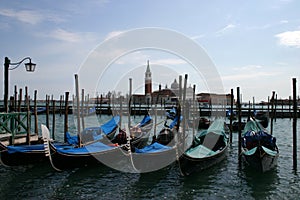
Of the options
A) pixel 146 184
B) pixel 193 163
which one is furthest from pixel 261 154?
pixel 146 184

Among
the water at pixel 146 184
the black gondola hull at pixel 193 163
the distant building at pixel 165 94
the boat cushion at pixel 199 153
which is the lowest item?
the water at pixel 146 184

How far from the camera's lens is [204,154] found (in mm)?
7574

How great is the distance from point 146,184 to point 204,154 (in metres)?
1.82

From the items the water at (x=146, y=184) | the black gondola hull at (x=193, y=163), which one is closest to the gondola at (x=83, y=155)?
the water at (x=146, y=184)

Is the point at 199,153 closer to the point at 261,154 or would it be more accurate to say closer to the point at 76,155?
the point at 261,154

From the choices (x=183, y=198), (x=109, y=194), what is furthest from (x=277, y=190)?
(x=109, y=194)

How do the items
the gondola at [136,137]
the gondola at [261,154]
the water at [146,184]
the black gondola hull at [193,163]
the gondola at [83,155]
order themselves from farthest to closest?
1. the gondola at [136,137]
2. the gondola at [261,154]
3. the gondola at [83,155]
4. the black gondola hull at [193,163]
5. the water at [146,184]

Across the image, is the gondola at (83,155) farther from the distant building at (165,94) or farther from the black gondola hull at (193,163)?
the distant building at (165,94)

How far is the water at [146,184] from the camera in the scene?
235 inches

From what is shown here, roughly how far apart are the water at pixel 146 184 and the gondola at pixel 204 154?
0.70ft

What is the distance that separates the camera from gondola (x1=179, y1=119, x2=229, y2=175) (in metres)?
6.86

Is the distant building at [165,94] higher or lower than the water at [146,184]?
higher

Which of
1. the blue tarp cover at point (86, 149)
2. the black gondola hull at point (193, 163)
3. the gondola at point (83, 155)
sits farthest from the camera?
the blue tarp cover at point (86, 149)

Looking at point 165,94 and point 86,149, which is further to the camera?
point 165,94
